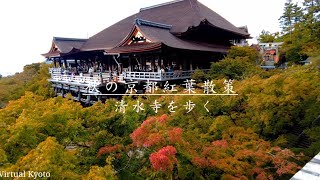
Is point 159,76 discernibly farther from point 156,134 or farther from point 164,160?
point 164,160

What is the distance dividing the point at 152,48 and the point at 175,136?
979cm

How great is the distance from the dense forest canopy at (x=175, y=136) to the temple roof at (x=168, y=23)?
923 centimetres

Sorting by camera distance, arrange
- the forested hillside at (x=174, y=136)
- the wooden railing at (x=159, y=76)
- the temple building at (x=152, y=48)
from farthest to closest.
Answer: the temple building at (x=152, y=48) < the wooden railing at (x=159, y=76) < the forested hillside at (x=174, y=136)

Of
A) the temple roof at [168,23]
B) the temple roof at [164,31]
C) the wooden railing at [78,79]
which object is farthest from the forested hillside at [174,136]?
the temple roof at [168,23]

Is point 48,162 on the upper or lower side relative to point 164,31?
lower

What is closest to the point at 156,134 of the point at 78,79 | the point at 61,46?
the point at 78,79

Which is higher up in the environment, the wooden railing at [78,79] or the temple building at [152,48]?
the temple building at [152,48]

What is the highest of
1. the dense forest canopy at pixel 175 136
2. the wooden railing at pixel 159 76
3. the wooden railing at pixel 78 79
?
the wooden railing at pixel 159 76

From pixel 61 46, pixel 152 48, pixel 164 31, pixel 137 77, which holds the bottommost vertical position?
pixel 137 77

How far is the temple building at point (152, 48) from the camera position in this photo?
16391 mm

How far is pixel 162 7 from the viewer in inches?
1073

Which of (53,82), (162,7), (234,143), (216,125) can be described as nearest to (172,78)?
(216,125)

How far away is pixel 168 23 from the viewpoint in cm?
2303

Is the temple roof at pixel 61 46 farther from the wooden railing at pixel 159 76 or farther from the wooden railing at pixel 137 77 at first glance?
the wooden railing at pixel 159 76
